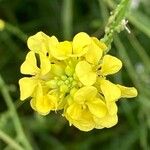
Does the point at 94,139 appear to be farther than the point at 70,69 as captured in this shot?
Yes

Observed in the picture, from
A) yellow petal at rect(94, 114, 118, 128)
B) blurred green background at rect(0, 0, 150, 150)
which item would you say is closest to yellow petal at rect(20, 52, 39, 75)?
yellow petal at rect(94, 114, 118, 128)

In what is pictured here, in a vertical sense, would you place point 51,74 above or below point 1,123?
above

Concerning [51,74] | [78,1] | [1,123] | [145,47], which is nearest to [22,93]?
[51,74]

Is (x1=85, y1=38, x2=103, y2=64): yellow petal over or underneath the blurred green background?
over

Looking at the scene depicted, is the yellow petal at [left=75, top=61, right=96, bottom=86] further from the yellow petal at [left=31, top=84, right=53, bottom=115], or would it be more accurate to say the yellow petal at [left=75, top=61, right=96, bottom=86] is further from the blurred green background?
the blurred green background

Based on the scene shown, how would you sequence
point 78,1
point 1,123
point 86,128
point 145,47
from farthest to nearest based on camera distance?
1. point 78,1
2. point 145,47
3. point 1,123
4. point 86,128

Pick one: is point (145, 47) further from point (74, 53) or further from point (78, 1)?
point (74, 53)

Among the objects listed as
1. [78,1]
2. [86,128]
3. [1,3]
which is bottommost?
[78,1]

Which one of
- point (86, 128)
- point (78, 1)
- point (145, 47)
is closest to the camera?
point (86, 128)
